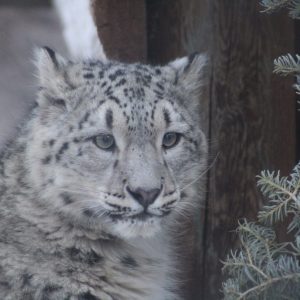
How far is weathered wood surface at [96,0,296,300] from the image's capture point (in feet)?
17.6

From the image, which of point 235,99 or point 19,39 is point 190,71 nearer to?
point 235,99

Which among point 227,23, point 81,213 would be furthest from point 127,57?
point 81,213

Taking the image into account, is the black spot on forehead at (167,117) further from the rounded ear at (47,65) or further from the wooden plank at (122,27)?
the wooden plank at (122,27)

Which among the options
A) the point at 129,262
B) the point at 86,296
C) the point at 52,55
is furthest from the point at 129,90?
the point at 86,296

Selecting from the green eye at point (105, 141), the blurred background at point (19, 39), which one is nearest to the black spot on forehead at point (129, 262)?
the green eye at point (105, 141)

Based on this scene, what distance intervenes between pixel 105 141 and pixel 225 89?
4.77 feet

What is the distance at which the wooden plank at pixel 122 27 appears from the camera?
538 centimetres

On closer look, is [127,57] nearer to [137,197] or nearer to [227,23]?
[227,23]

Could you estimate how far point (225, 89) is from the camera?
5402 millimetres

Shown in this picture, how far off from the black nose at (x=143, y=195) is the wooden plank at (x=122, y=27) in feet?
5.48

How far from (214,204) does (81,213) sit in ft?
4.84

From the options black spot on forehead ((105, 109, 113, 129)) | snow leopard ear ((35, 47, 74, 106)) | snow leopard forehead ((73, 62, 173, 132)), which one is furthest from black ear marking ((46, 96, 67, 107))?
black spot on forehead ((105, 109, 113, 129))

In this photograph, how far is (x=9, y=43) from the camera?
324 inches

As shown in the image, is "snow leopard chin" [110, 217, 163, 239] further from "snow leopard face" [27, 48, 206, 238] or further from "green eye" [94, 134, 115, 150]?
"green eye" [94, 134, 115, 150]
